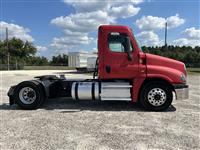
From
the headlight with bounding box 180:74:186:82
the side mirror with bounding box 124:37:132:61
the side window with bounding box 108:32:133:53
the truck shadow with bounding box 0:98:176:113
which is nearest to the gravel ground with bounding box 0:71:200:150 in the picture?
the truck shadow with bounding box 0:98:176:113

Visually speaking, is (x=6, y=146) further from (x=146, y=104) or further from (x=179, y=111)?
(x=179, y=111)

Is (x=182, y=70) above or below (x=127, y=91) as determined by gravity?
above

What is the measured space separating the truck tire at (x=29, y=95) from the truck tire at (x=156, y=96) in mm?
3232

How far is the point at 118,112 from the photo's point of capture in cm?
797

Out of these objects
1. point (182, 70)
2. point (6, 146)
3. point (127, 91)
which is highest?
point (182, 70)

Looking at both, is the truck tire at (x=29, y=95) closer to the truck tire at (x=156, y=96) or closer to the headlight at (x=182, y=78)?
the truck tire at (x=156, y=96)

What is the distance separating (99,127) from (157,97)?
8.73 ft

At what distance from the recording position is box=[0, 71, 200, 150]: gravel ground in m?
5.11

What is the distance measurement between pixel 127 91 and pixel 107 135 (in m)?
2.77

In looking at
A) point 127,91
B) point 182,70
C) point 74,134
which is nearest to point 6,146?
point 74,134

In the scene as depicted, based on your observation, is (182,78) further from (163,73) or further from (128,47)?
(128,47)

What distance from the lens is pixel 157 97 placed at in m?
8.17

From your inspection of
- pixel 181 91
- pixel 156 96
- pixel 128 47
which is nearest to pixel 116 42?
pixel 128 47

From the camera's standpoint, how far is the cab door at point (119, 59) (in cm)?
818
